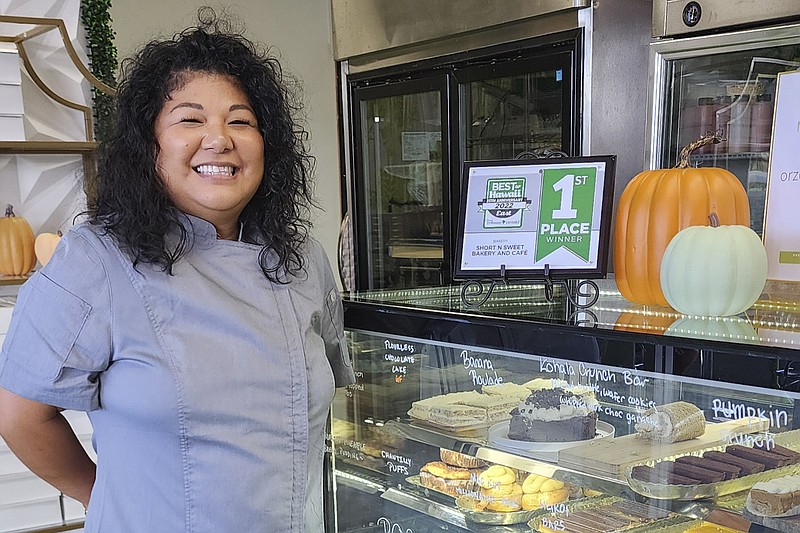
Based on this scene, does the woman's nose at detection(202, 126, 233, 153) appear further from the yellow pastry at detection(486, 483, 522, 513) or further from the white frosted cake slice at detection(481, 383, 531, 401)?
the yellow pastry at detection(486, 483, 522, 513)

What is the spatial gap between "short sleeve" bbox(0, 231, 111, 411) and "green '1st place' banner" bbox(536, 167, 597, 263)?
853mm

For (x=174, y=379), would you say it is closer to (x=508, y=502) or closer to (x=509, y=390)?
(x=509, y=390)

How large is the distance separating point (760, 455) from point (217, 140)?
1.09 m

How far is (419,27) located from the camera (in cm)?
351

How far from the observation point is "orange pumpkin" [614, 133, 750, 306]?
1590 millimetres

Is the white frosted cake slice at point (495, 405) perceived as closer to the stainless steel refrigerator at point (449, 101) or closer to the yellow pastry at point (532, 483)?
the yellow pastry at point (532, 483)

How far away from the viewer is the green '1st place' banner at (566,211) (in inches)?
62.0

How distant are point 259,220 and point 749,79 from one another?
5.74 ft

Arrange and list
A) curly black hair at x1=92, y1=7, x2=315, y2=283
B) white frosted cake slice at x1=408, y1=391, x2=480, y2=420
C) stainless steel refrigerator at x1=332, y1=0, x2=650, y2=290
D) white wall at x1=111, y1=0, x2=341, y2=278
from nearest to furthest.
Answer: curly black hair at x1=92, y1=7, x2=315, y2=283
white frosted cake slice at x1=408, y1=391, x2=480, y2=420
stainless steel refrigerator at x1=332, y1=0, x2=650, y2=290
white wall at x1=111, y1=0, x2=341, y2=278

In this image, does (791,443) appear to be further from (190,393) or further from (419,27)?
(419,27)

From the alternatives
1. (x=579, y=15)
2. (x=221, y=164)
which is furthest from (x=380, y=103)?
(x=221, y=164)

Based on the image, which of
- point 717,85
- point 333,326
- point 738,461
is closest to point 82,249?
point 333,326

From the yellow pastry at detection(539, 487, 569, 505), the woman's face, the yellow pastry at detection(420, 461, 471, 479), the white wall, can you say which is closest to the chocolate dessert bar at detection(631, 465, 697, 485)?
the yellow pastry at detection(539, 487, 569, 505)

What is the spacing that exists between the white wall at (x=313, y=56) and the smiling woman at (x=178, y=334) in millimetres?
3994
